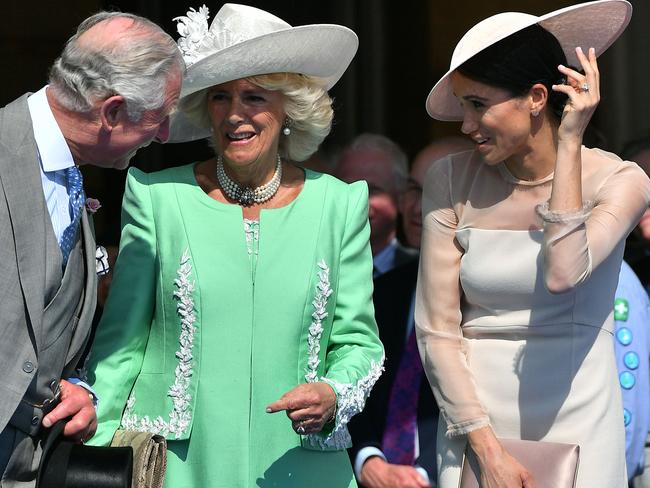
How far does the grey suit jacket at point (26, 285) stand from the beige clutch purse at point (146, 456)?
30cm

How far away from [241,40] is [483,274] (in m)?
0.98

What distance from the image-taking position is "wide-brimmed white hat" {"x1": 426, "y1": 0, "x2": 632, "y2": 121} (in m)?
3.87

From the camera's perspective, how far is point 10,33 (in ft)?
22.7

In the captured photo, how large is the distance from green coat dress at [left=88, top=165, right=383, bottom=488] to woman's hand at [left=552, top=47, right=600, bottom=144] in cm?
78

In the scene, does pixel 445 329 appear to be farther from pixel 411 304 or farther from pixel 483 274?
pixel 411 304

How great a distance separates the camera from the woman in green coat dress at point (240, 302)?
155 inches

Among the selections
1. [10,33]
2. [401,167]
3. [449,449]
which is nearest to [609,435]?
[449,449]

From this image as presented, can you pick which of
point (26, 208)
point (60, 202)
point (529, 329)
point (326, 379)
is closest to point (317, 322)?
point (326, 379)

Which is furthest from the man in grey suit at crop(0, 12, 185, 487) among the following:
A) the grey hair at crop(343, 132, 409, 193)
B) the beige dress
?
the grey hair at crop(343, 132, 409, 193)

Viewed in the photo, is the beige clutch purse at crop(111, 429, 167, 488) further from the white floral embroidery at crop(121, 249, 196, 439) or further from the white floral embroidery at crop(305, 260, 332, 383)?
the white floral embroidery at crop(305, 260, 332, 383)

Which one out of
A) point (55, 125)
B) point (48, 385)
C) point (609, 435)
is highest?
point (55, 125)

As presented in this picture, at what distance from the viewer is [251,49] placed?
3986 mm

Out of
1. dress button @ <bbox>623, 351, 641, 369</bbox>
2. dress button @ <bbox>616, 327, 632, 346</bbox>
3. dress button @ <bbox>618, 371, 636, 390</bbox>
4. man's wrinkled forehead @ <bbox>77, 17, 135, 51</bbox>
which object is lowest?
dress button @ <bbox>618, 371, 636, 390</bbox>

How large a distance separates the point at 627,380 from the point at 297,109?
1.50 meters
